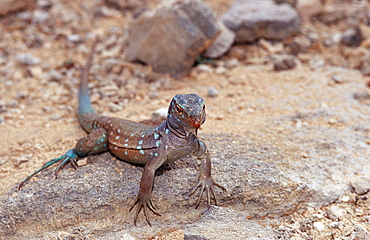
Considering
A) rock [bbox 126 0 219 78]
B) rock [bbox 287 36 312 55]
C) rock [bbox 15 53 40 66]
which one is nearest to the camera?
rock [bbox 126 0 219 78]

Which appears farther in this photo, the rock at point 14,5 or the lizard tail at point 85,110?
the rock at point 14,5

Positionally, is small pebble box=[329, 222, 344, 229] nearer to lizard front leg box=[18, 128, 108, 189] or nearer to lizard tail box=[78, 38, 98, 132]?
lizard front leg box=[18, 128, 108, 189]

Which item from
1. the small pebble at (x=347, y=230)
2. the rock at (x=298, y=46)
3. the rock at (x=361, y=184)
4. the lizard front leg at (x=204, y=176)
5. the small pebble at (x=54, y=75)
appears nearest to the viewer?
the small pebble at (x=347, y=230)

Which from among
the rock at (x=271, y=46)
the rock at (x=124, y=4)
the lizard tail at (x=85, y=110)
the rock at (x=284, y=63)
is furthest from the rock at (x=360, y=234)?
the rock at (x=124, y=4)

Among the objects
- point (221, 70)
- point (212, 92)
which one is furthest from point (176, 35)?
point (212, 92)

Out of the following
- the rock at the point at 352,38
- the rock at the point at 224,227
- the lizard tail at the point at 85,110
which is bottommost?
the rock at the point at 352,38

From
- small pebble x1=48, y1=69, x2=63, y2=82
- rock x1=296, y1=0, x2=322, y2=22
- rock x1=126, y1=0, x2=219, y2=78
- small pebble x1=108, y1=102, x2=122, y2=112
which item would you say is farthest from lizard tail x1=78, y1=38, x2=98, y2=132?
rock x1=296, y1=0, x2=322, y2=22

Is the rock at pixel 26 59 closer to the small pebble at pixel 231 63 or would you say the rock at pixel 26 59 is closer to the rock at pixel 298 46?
the small pebble at pixel 231 63

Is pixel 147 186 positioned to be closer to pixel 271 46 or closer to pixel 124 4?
pixel 271 46
